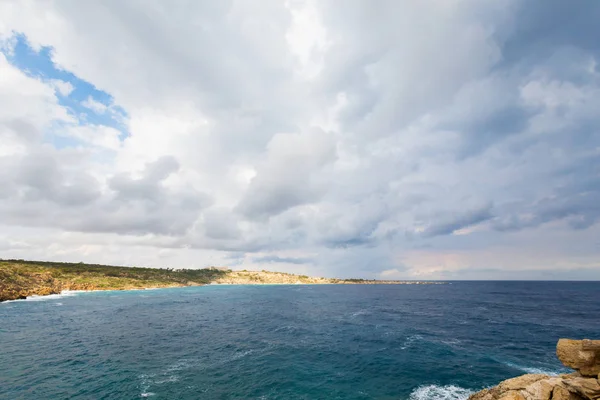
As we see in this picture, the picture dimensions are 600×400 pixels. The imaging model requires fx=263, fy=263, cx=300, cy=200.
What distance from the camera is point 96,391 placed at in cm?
3553

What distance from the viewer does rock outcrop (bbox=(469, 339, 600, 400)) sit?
67.5 ft

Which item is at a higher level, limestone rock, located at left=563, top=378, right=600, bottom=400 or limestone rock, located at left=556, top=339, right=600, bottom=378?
limestone rock, located at left=556, top=339, right=600, bottom=378

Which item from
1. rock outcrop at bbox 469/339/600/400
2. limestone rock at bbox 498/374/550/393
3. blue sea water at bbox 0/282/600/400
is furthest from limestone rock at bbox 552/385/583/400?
blue sea water at bbox 0/282/600/400

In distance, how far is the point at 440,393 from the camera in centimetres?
3559

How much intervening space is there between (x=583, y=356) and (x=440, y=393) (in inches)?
721

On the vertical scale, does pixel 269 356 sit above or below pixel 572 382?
below

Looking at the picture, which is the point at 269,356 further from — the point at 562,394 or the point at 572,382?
the point at 572,382

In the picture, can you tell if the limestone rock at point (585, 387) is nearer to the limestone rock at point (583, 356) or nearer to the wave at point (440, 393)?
the limestone rock at point (583, 356)

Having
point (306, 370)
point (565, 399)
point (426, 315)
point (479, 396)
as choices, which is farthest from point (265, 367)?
point (426, 315)

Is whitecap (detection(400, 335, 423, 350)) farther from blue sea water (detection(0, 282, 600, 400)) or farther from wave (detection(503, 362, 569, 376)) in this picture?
wave (detection(503, 362, 569, 376))

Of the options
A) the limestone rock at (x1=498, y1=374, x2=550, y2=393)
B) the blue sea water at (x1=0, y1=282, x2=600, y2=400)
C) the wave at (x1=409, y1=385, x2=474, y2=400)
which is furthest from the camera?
the blue sea water at (x1=0, y1=282, x2=600, y2=400)

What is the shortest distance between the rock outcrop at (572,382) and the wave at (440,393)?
10201 millimetres

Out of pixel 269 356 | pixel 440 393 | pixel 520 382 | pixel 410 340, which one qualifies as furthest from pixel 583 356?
pixel 269 356

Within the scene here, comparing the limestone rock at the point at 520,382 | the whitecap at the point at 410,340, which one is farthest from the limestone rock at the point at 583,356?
the whitecap at the point at 410,340
